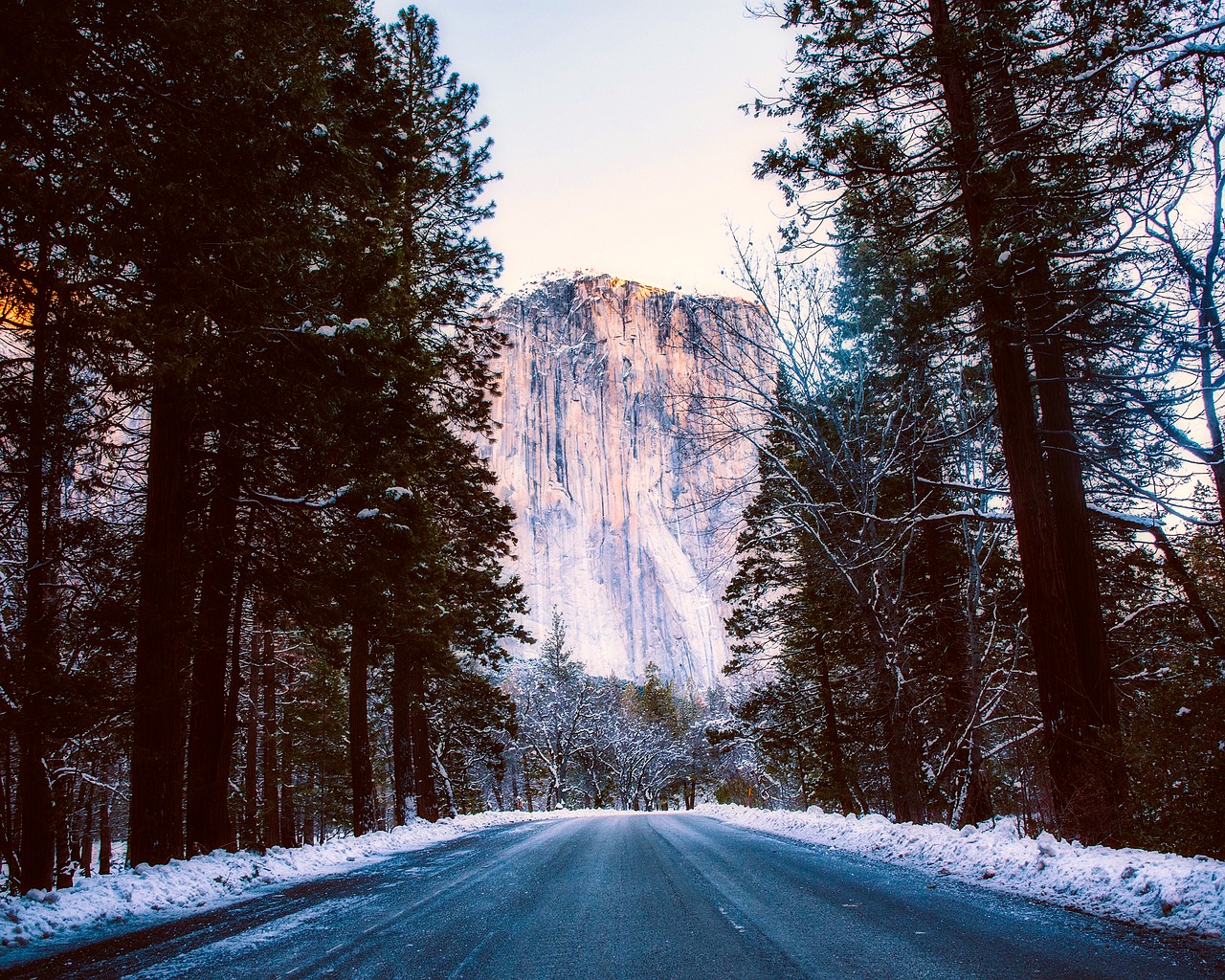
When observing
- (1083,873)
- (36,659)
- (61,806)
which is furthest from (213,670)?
(1083,873)

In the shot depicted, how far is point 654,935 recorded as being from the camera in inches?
149

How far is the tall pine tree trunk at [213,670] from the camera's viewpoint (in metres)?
8.91

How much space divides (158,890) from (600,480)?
126 metres

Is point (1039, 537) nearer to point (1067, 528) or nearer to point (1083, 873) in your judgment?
point (1067, 528)

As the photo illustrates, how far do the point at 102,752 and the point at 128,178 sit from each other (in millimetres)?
7884

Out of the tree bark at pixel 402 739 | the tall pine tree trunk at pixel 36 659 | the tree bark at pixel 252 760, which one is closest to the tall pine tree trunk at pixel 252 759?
the tree bark at pixel 252 760

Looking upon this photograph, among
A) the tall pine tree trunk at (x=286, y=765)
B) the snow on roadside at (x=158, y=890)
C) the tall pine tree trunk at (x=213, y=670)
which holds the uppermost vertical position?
the tall pine tree trunk at (x=213, y=670)

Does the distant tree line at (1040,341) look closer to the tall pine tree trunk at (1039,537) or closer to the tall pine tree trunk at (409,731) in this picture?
the tall pine tree trunk at (1039,537)

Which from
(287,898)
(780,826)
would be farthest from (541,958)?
(780,826)

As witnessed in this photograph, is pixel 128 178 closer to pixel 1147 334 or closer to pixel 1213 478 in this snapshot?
pixel 1147 334

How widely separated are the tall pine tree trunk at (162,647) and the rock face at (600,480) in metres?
99.9

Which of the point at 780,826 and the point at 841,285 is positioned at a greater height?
the point at 841,285

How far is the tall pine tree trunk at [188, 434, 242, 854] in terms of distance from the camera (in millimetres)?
8914

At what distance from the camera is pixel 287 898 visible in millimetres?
5836
